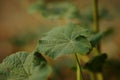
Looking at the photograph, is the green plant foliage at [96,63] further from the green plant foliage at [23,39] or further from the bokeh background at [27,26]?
the green plant foliage at [23,39]

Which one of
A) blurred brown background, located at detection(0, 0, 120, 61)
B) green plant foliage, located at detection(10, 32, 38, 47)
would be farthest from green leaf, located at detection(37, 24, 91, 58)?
green plant foliage, located at detection(10, 32, 38, 47)

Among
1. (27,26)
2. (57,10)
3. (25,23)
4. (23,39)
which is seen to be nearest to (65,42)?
(57,10)

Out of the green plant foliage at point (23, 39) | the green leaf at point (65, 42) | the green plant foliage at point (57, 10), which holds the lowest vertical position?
the green leaf at point (65, 42)

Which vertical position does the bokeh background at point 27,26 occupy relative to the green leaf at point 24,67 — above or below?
above

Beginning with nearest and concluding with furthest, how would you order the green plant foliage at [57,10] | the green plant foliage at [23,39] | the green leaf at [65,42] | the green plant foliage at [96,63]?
the green leaf at [65,42]
the green plant foliage at [96,63]
the green plant foliage at [57,10]
the green plant foliage at [23,39]

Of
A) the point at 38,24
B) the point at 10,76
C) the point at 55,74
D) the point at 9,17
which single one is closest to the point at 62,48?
the point at 10,76

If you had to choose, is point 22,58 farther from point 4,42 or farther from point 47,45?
point 4,42

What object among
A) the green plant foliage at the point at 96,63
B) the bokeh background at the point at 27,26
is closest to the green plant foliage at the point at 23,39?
the bokeh background at the point at 27,26
